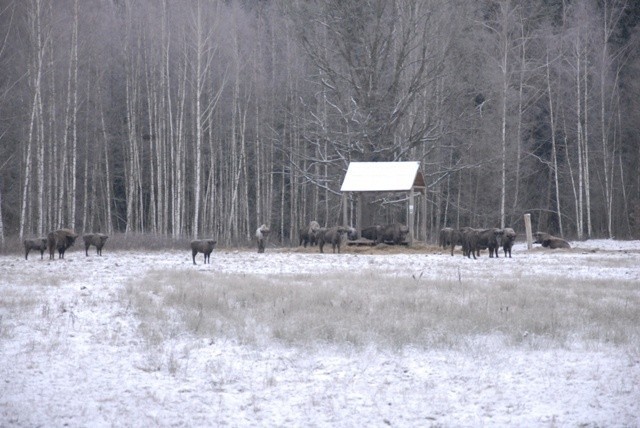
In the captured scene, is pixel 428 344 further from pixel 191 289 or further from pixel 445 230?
pixel 445 230

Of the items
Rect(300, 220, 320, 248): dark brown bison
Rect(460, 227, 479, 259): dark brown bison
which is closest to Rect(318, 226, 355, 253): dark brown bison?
Rect(300, 220, 320, 248): dark brown bison

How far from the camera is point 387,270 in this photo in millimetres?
21578

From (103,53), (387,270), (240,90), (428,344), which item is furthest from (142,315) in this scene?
(240,90)

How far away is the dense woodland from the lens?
39.0 m

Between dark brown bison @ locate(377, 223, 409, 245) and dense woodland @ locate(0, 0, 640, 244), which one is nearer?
dark brown bison @ locate(377, 223, 409, 245)

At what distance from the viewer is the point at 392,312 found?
43.9 feet

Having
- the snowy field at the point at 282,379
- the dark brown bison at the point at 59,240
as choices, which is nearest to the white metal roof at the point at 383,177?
the dark brown bison at the point at 59,240

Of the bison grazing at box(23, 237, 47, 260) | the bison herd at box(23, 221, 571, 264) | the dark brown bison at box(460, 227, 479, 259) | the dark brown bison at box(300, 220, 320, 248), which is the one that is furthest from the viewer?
the dark brown bison at box(300, 220, 320, 248)

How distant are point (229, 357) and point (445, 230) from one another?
22945mm

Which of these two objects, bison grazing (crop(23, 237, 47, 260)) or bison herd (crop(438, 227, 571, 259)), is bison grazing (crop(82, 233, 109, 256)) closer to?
bison grazing (crop(23, 237, 47, 260))

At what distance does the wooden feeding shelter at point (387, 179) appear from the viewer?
111ft

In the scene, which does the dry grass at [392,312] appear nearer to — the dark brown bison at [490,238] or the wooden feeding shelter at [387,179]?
the dark brown bison at [490,238]

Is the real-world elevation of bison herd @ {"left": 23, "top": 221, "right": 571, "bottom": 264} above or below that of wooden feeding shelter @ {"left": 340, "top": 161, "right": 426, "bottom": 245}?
below

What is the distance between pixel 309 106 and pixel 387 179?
1396cm
